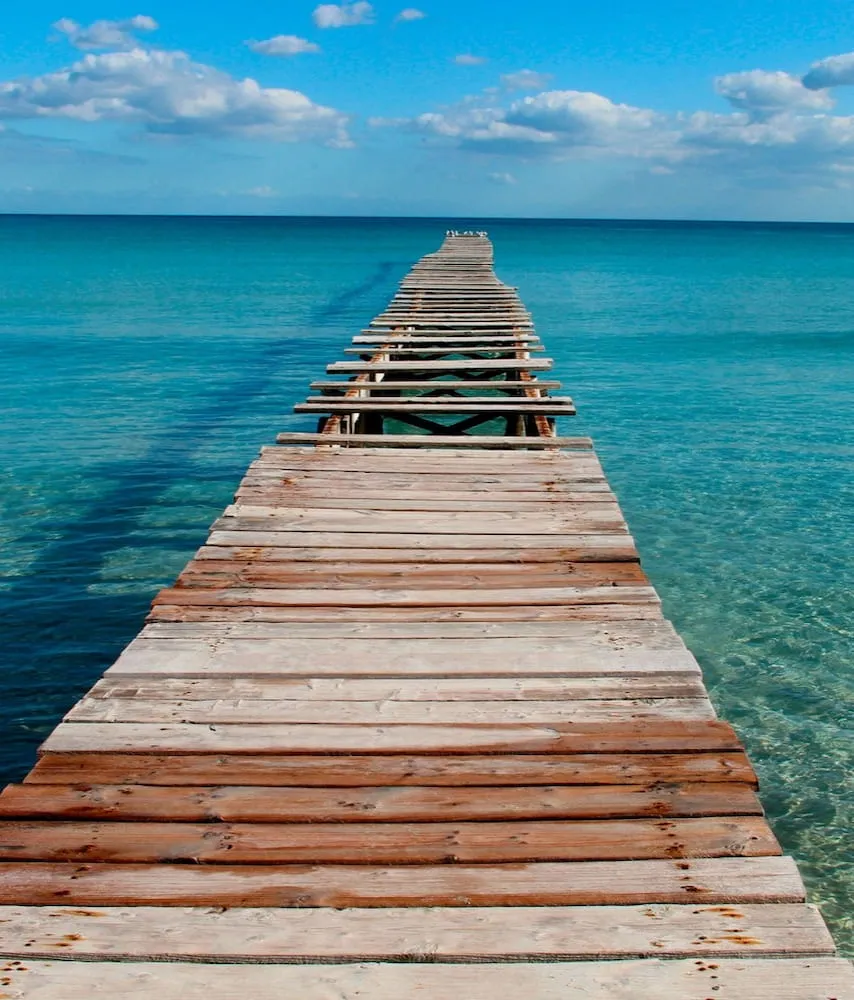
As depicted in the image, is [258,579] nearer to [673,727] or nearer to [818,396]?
[673,727]

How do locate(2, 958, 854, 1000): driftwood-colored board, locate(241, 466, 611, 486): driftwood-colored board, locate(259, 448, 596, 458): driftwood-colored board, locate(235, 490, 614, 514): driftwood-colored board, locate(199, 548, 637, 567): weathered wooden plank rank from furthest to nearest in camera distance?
locate(259, 448, 596, 458): driftwood-colored board, locate(241, 466, 611, 486): driftwood-colored board, locate(235, 490, 614, 514): driftwood-colored board, locate(199, 548, 637, 567): weathered wooden plank, locate(2, 958, 854, 1000): driftwood-colored board

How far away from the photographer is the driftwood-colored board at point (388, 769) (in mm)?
3459

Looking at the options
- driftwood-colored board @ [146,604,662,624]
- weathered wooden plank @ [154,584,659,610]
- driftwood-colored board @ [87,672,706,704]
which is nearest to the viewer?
driftwood-colored board @ [87,672,706,704]

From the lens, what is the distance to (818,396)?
20172 millimetres

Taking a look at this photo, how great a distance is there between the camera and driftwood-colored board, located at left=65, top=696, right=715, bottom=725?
385 cm

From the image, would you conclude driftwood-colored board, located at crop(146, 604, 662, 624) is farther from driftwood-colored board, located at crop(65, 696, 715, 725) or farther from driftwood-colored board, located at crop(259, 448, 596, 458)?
driftwood-colored board, located at crop(259, 448, 596, 458)

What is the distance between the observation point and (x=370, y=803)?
3.34 metres

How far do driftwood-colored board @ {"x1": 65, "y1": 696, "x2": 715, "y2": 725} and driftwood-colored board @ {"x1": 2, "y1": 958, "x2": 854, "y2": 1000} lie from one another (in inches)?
49.8

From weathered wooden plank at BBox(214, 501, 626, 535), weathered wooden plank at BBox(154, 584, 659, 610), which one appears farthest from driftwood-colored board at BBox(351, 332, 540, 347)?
weathered wooden plank at BBox(154, 584, 659, 610)

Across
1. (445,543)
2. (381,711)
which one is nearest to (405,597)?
(445,543)

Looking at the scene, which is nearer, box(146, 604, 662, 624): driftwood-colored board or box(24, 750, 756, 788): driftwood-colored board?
box(24, 750, 756, 788): driftwood-colored board

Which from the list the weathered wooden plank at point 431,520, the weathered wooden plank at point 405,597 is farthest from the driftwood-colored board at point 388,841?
the weathered wooden plank at point 431,520

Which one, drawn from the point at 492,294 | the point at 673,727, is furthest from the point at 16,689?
the point at 492,294

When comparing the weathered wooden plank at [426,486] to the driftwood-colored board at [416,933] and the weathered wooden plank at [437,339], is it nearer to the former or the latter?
the driftwood-colored board at [416,933]
